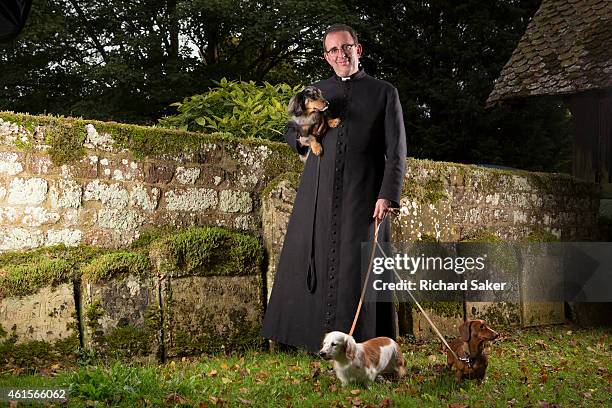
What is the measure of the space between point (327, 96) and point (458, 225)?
3050mm

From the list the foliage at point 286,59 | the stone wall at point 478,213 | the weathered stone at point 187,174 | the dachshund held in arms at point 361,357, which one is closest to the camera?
the dachshund held in arms at point 361,357

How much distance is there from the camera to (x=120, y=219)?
16.6 ft

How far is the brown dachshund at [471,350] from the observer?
13.5ft

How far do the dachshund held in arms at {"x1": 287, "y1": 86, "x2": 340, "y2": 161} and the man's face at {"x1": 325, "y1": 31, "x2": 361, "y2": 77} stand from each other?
21 cm

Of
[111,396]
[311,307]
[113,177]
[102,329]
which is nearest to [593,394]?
[311,307]

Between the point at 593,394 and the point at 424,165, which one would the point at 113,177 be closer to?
the point at 424,165

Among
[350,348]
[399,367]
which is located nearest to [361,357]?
[350,348]

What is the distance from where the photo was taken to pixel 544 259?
310 inches

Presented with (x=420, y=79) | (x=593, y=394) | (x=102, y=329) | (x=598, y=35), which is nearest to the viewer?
(x=593, y=394)

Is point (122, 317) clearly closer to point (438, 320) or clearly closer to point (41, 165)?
point (41, 165)

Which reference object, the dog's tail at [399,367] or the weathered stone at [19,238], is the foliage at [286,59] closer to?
the weathered stone at [19,238]

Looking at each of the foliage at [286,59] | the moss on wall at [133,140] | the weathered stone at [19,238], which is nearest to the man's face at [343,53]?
the moss on wall at [133,140]

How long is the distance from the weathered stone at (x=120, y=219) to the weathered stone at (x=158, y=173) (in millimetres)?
289

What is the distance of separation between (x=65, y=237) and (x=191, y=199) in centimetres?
102
